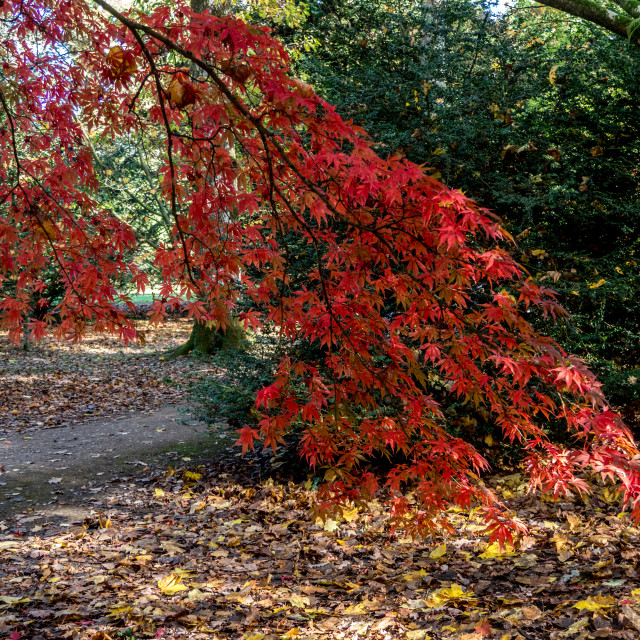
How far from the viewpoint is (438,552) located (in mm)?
3811

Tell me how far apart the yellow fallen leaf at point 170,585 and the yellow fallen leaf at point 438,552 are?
1.62m

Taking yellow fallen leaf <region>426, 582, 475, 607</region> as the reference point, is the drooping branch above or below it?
above

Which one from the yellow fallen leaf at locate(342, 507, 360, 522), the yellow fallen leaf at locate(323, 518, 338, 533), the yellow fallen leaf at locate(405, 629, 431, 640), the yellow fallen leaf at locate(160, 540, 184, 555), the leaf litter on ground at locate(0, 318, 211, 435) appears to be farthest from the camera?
the leaf litter on ground at locate(0, 318, 211, 435)

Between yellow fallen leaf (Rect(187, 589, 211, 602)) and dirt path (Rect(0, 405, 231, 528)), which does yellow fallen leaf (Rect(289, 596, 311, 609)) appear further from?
dirt path (Rect(0, 405, 231, 528))

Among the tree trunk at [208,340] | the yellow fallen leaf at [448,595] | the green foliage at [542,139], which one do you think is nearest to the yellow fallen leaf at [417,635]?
the yellow fallen leaf at [448,595]

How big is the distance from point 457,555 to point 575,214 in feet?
11.8

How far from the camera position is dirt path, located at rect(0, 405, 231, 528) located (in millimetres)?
5023

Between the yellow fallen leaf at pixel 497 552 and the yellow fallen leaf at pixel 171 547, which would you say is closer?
the yellow fallen leaf at pixel 497 552

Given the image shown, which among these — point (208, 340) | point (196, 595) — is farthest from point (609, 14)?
point (208, 340)

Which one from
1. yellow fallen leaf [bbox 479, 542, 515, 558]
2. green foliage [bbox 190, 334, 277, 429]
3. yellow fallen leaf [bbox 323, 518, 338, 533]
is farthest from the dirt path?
yellow fallen leaf [bbox 479, 542, 515, 558]

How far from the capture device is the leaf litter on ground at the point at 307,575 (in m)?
2.85

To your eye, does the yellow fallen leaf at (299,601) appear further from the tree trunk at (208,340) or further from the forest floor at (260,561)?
the tree trunk at (208,340)

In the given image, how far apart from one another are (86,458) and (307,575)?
12.1ft

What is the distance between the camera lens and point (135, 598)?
3.22 m
